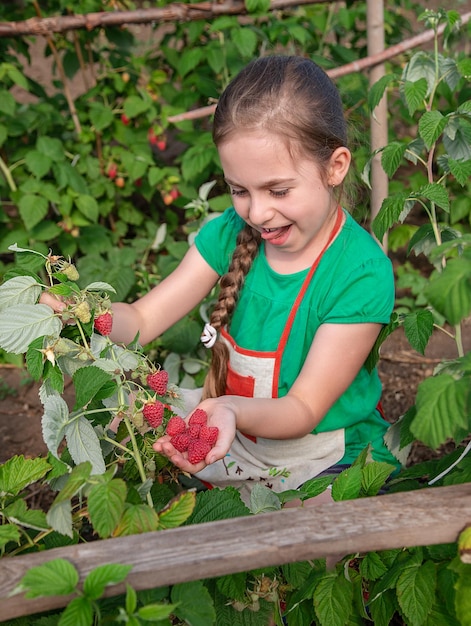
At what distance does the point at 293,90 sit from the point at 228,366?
706 mm

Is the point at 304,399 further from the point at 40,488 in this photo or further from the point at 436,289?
the point at 40,488

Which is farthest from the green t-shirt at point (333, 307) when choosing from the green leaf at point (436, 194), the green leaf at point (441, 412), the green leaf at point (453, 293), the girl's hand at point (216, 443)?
the green leaf at point (453, 293)

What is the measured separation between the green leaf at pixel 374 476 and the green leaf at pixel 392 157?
2.27ft

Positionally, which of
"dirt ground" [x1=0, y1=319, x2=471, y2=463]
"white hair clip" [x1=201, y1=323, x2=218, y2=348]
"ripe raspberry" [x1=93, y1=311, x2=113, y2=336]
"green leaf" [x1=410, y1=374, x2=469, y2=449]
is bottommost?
"dirt ground" [x1=0, y1=319, x2=471, y2=463]

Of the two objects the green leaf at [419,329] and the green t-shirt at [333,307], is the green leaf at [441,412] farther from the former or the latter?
the green t-shirt at [333,307]

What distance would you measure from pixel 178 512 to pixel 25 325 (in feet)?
1.31

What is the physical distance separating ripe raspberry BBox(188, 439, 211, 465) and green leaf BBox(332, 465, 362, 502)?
23 centimetres

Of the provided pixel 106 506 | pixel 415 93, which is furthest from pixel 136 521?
pixel 415 93

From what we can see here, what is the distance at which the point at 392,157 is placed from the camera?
183cm

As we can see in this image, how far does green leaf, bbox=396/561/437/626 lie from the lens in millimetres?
1380

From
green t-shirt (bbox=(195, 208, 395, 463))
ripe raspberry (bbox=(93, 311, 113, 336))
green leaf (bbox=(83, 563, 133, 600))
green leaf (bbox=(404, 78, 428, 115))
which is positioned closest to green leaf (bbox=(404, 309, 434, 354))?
green t-shirt (bbox=(195, 208, 395, 463))

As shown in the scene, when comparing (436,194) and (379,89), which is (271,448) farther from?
(379,89)

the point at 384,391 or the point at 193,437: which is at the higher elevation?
the point at 193,437

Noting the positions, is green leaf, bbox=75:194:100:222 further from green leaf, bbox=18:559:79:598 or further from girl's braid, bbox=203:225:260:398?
green leaf, bbox=18:559:79:598
